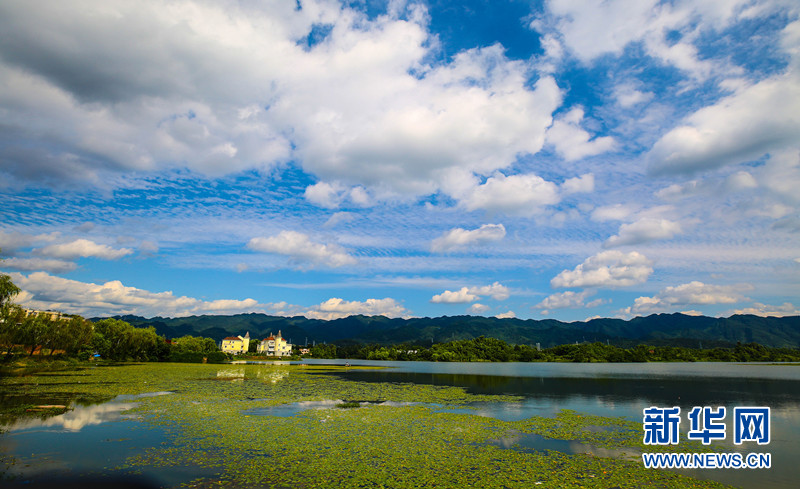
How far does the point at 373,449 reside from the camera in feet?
58.1

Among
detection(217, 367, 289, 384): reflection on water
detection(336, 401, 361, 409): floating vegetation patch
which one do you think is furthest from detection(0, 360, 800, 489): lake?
detection(217, 367, 289, 384): reflection on water

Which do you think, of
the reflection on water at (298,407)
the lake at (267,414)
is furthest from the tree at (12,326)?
Result: the reflection on water at (298,407)

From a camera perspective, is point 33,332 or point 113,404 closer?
point 113,404

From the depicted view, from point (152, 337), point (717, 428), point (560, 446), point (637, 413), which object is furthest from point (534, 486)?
point (152, 337)

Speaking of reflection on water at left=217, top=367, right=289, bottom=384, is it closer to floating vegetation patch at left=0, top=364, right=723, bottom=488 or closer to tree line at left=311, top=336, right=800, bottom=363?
floating vegetation patch at left=0, top=364, right=723, bottom=488

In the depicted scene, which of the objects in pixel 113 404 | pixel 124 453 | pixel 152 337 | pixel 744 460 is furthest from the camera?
pixel 152 337

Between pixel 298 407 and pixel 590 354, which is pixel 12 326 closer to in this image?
pixel 298 407

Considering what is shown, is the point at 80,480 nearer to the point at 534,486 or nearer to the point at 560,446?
the point at 534,486

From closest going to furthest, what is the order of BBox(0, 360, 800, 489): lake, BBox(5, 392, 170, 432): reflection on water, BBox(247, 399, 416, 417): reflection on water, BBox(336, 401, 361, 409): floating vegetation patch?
BBox(0, 360, 800, 489): lake < BBox(5, 392, 170, 432): reflection on water < BBox(247, 399, 416, 417): reflection on water < BBox(336, 401, 361, 409): floating vegetation patch

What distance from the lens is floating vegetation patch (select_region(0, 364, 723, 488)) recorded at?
547 inches

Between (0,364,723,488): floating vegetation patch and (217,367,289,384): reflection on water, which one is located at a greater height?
(0,364,723,488): floating vegetation patch

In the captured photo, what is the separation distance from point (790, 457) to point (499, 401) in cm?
2033

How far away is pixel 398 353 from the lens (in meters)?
191

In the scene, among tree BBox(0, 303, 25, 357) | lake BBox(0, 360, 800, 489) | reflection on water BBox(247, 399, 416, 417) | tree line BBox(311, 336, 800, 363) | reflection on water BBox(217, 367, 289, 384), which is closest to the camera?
lake BBox(0, 360, 800, 489)
